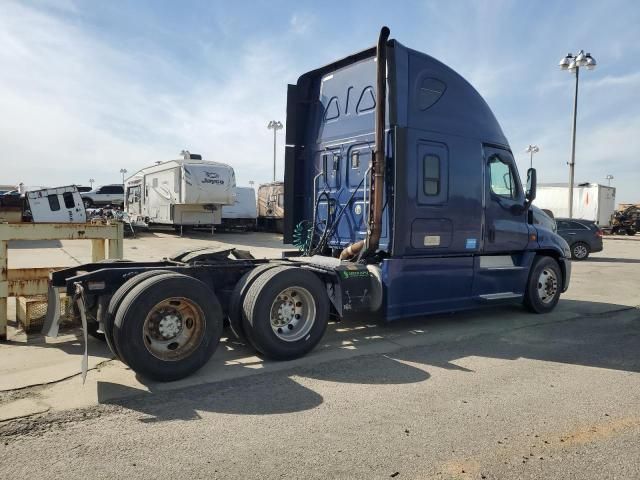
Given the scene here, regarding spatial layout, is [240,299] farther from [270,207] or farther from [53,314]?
[270,207]

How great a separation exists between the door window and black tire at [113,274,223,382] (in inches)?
181

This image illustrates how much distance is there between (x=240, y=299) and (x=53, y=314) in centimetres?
185

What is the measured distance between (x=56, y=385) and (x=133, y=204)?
75.6 feet

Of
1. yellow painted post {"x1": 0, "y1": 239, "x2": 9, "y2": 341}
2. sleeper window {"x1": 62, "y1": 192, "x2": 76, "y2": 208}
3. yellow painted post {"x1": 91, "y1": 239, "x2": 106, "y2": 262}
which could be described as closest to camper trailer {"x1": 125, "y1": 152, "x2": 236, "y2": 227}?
sleeper window {"x1": 62, "y1": 192, "x2": 76, "y2": 208}

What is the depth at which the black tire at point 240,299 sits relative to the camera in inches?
218

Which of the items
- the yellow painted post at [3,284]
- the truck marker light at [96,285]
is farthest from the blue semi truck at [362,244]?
the yellow painted post at [3,284]

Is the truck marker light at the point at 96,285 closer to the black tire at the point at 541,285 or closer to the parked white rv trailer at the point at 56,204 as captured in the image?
the black tire at the point at 541,285

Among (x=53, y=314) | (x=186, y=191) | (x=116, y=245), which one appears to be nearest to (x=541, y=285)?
(x=116, y=245)

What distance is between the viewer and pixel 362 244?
22.4 feet

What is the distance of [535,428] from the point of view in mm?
3977

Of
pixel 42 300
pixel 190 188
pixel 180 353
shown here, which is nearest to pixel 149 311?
pixel 180 353

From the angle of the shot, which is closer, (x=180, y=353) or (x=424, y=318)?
(x=180, y=353)

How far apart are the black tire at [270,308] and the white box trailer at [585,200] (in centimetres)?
3301

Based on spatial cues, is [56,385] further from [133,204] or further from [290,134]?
[133,204]
